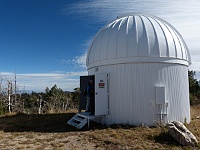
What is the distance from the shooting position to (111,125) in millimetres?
8914

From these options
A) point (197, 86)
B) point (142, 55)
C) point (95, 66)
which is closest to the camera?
point (142, 55)

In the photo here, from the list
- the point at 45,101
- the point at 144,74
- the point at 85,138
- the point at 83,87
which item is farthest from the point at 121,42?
the point at 45,101

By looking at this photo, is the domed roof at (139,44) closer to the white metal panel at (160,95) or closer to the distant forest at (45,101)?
the white metal panel at (160,95)

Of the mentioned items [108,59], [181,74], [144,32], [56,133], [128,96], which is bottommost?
[56,133]

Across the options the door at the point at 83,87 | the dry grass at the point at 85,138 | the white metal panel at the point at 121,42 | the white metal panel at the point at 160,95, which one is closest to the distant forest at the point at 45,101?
the door at the point at 83,87

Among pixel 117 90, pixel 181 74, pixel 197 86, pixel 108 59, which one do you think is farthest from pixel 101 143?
pixel 197 86

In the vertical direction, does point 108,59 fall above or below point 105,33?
below

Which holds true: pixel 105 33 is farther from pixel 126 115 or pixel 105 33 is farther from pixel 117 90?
pixel 126 115

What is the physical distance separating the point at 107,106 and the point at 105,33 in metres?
3.61

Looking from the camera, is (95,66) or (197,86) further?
(197,86)

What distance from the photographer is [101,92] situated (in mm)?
9078

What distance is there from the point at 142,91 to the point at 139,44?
6.78 feet

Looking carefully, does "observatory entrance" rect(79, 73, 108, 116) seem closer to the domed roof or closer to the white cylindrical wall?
the white cylindrical wall

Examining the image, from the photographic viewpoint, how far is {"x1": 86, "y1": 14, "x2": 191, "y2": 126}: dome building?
8.62 meters
